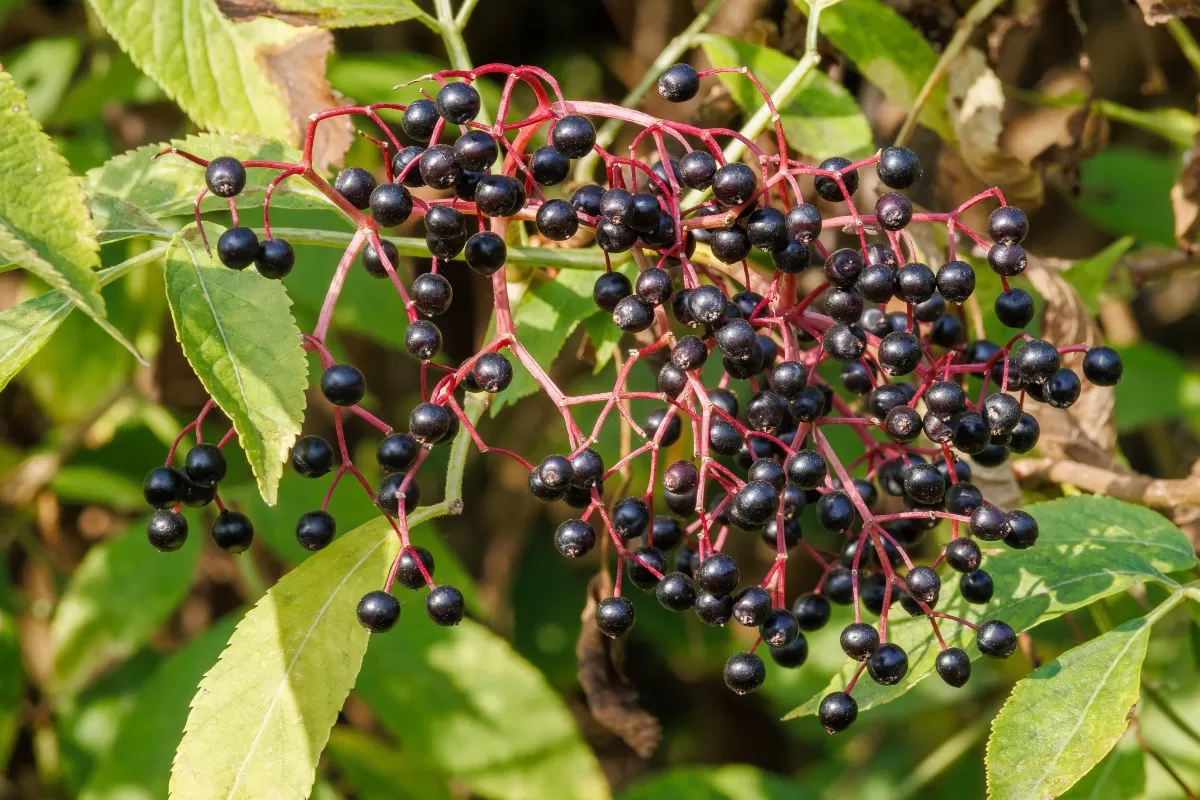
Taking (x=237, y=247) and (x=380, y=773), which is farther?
(x=380, y=773)

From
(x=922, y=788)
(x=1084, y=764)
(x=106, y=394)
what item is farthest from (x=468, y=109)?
(x=922, y=788)

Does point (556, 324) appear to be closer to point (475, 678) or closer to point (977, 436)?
point (977, 436)

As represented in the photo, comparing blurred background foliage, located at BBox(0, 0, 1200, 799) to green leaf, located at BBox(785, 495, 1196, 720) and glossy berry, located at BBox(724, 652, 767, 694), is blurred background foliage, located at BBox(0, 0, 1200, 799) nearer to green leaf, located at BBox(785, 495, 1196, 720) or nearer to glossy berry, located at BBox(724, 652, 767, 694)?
green leaf, located at BBox(785, 495, 1196, 720)

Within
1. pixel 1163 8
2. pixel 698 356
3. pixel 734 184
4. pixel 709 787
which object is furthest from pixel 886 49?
pixel 709 787

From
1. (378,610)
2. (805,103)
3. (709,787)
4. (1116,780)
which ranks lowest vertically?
(709,787)

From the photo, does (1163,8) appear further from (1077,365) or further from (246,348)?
(246,348)
